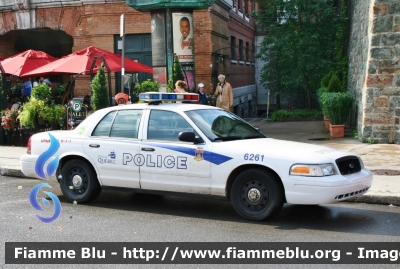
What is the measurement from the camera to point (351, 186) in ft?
24.0

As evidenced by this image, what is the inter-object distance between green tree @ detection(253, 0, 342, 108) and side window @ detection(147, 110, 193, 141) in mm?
13796

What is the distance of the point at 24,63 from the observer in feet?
58.5

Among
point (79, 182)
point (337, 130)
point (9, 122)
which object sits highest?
point (9, 122)

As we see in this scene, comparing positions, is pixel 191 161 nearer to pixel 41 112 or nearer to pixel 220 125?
pixel 220 125

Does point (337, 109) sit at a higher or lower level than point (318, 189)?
higher

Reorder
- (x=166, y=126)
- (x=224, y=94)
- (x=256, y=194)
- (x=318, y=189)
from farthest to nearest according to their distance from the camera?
(x=224, y=94) → (x=166, y=126) → (x=256, y=194) → (x=318, y=189)

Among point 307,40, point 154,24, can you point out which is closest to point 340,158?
point 154,24

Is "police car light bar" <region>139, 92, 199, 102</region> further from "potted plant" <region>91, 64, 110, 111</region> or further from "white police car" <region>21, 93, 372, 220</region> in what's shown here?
"potted plant" <region>91, 64, 110, 111</region>

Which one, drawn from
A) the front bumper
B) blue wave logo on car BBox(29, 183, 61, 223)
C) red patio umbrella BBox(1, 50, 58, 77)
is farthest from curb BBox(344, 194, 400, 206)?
red patio umbrella BBox(1, 50, 58, 77)

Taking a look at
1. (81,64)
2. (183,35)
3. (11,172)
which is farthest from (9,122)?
(183,35)

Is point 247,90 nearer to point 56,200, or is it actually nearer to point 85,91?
point 85,91

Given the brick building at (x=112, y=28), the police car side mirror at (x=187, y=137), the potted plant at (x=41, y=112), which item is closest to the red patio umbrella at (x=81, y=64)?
the potted plant at (x=41, y=112)

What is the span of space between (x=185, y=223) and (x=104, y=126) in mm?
2135

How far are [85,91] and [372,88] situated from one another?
11324 millimetres
